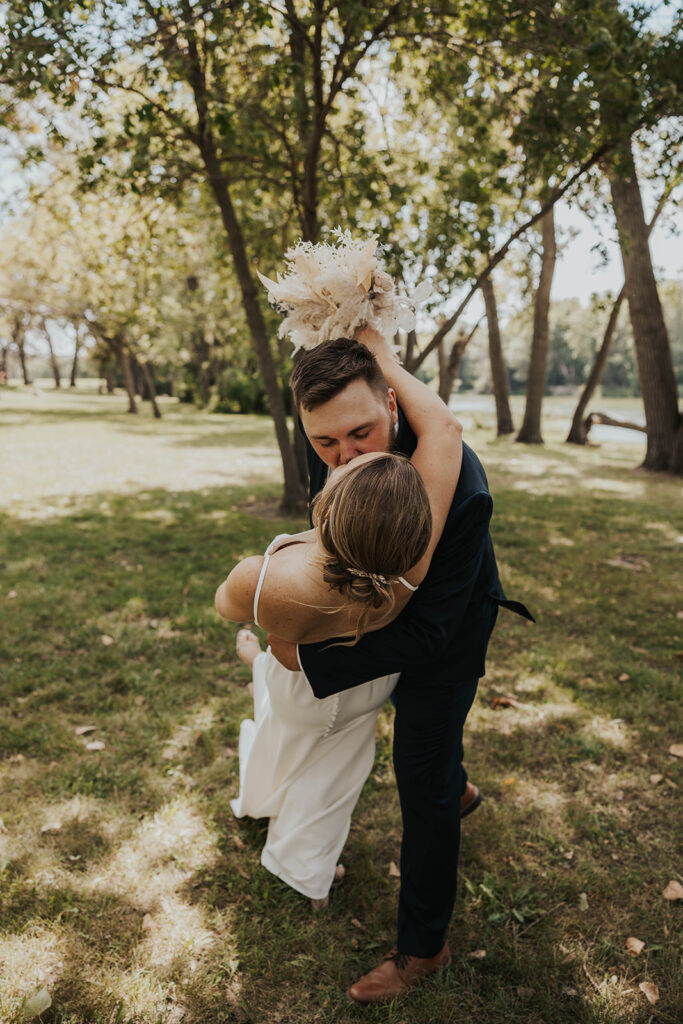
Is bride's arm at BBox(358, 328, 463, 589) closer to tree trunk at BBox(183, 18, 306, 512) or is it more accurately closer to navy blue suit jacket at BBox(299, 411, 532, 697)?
navy blue suit jacket at BBox(299, 411, 532, 697)

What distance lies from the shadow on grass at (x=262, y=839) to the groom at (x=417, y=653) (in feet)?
0.95

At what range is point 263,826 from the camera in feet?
10.6

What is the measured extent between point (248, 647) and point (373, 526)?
1642 millimetres

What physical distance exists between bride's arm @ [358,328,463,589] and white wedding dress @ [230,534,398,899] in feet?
3.42

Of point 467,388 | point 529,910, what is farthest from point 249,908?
point 467,388

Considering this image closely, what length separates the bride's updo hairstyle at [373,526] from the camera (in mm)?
1635

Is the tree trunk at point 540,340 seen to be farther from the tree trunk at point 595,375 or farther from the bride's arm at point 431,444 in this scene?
the bride's arm at point 431,444

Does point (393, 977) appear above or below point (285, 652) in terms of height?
below

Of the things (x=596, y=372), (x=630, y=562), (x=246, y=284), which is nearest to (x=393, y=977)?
(x=630, y=562)

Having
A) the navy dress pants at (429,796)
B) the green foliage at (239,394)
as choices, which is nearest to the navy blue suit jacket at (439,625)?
the navy dress pants at (429,796)

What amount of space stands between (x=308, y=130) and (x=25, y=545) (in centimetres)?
602

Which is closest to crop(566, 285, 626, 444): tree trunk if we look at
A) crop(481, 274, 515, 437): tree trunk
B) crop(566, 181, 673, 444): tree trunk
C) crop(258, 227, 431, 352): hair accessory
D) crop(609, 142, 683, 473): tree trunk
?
crop(566, 181, 673, 444): tree trunk

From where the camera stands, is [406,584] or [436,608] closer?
[406,584]

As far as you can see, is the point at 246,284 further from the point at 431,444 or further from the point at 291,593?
the point at 291,593
